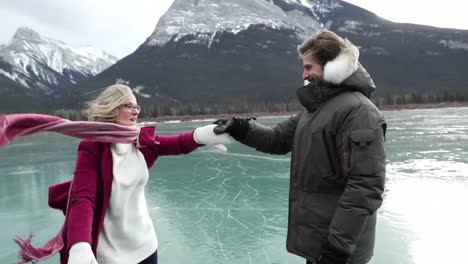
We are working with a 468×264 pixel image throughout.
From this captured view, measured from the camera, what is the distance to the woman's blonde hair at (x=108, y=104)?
1.84 meters

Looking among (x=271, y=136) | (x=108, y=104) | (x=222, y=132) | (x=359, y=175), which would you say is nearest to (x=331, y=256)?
(x=359, y=175)

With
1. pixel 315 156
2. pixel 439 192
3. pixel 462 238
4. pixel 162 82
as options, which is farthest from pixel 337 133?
pixel 162 82

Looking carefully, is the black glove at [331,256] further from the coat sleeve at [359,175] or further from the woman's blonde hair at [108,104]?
the woman's blonde hair at [108,104]

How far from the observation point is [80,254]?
4.77 feet

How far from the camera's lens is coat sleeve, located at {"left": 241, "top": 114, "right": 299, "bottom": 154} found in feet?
6.94

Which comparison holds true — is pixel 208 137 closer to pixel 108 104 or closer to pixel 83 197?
pixel 108 104

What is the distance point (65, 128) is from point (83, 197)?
0.37m

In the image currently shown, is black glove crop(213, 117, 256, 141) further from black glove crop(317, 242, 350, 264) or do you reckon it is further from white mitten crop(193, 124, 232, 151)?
black glove crop(317, 242, 350, 264)

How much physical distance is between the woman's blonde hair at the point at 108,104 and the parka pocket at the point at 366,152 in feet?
3.65

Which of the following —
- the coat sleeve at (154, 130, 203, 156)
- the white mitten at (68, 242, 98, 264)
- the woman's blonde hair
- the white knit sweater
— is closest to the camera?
the white mitten at (68, 242, 98, 264)

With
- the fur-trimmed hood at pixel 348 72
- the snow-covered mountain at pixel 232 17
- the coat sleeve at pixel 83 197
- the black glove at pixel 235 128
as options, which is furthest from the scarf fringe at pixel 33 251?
the snow-covered mountain at pixel 232 17

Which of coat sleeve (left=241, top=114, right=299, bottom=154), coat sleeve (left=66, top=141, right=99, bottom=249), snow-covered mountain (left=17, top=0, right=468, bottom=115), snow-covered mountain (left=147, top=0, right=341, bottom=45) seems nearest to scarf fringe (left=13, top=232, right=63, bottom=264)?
coat sleeve (left=66, top=141, right=99, bottom=249)

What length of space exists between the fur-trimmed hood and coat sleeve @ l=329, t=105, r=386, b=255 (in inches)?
5.9

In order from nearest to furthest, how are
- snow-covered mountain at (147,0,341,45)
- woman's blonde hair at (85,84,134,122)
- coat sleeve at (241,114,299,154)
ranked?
woman's blonde hair at (85,84,134,122)
coat sleeve at (241,114,299,154)
snow-covered mountain at (147,0,341,45)
